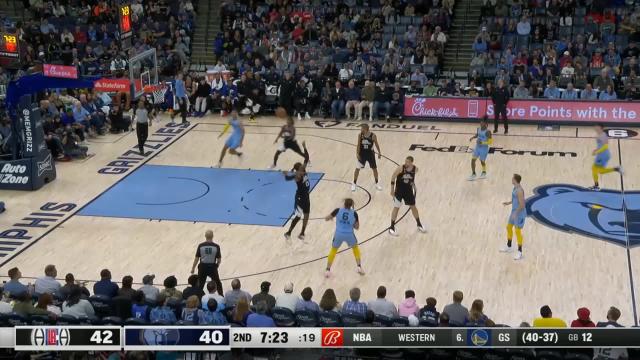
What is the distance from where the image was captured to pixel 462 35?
37.3 metres

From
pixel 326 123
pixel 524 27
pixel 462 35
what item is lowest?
pixel 326 123

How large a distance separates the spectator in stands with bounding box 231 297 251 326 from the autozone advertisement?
1844cm

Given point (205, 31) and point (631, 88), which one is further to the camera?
point (205, 31)

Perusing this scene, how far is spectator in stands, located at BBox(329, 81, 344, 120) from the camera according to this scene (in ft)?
105

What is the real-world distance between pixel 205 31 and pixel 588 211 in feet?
72.2


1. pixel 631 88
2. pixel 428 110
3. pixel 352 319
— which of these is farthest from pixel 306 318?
pixel 631 88

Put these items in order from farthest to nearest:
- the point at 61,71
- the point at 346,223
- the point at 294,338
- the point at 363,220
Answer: the point at 61,71 < the point at 363,220 < the point at 346,223 < the point at 294,338

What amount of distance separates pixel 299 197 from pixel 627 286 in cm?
663

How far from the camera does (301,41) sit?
37.1 metres

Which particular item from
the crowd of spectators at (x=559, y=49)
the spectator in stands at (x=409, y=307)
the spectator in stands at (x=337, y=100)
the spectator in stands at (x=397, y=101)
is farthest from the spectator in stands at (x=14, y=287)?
the crowd of spectators at (x=559, y=49)

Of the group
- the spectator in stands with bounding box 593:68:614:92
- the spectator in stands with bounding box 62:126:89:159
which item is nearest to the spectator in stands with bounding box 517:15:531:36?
the spectator in stands with bounding box 593:68:614:92

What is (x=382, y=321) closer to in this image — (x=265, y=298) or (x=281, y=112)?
(x=265, y=298)

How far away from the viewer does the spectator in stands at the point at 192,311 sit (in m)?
14.2

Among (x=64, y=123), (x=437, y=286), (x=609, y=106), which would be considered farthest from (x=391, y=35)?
(x=437, y=286)
